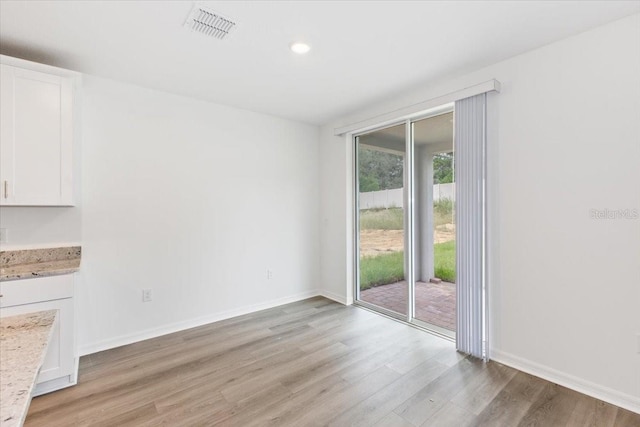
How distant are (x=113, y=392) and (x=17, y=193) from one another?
163cm

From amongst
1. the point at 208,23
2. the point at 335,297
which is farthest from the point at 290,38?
the point at 335,297

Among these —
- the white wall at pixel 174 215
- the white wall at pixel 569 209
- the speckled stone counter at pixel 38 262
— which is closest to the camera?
the white wall at pixel 569 209

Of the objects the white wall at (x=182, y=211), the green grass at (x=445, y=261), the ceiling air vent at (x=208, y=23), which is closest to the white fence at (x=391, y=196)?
the green grass at (x=445, y=261)

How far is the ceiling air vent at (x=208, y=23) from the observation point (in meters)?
1.98

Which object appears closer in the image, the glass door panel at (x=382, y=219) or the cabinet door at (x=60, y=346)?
the cabinet door at (x=60, y=346)

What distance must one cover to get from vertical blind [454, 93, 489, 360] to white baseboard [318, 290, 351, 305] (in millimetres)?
1641

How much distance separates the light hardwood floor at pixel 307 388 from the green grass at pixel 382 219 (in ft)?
4.11

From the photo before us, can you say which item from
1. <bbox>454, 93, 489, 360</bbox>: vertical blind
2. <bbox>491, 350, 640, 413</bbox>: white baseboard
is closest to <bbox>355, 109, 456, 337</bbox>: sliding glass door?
<bbox>454, 93, 489, 360</bbox>: vertical blind

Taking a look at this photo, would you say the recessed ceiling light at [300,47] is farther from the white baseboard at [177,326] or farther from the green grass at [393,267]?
the white baseboard at [177,326]

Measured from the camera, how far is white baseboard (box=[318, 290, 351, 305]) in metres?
4.15

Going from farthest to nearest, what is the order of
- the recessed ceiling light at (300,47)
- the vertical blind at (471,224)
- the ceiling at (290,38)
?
the vertical blind at (471,224) < the recessed ceiling light at (300,47) < the ceiling at (290,38)

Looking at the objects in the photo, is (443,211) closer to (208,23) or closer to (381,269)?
(381,269)

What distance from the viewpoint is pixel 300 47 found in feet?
7.77

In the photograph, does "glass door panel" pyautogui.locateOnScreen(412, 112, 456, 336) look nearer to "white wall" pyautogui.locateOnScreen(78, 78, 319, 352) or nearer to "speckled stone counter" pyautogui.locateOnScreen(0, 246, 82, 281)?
"white wall" pyautogui.locateOnScreen(78, 78, 319, 352)
